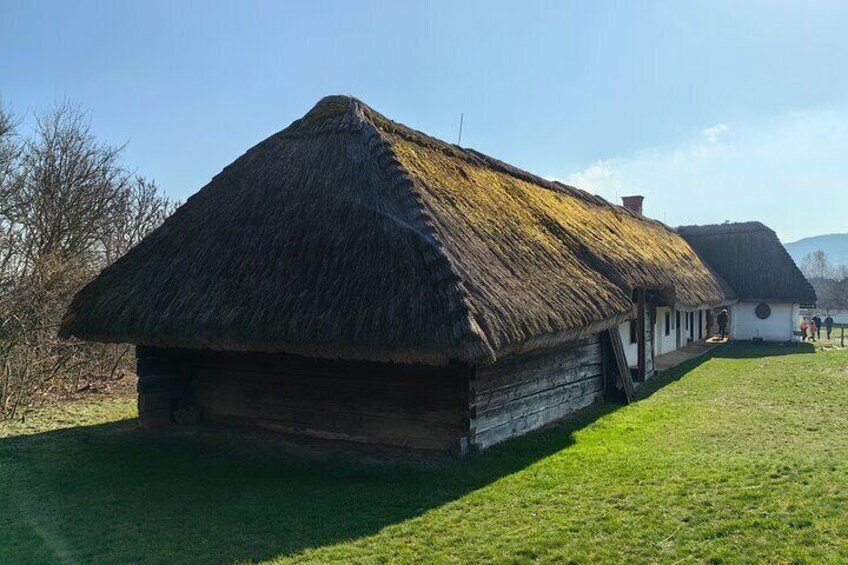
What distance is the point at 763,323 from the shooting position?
25.3m

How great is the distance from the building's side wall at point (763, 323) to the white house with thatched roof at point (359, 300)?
16.9m

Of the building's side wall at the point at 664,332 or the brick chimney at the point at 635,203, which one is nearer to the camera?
the building's side wall at the point at 664,332

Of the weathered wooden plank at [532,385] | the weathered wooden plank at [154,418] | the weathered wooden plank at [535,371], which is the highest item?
the weathered wooden plank at [535,371]

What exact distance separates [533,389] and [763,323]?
20349mm

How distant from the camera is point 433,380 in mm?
7730

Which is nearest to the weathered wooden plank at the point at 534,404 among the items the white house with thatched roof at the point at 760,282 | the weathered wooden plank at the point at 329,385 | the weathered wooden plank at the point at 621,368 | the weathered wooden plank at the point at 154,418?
the weathered wooden plank at the point at 621,368

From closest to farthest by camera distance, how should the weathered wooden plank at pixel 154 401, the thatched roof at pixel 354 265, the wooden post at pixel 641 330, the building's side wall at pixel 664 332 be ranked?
the thatched roof at pixel 354 265, the weathered wooden plank at pixel 154 401, the wooden post at pixel 641 330, the building's side wall at pixel 664 332

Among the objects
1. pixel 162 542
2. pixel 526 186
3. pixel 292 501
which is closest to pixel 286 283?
pixel 292 501

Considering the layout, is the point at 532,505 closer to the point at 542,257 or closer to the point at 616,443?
the point at 616,443

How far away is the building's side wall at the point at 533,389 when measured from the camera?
7.91 metres

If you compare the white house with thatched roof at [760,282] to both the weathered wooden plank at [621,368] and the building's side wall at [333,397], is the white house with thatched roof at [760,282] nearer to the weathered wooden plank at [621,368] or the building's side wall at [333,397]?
the weathered wooden plank at [621,368]

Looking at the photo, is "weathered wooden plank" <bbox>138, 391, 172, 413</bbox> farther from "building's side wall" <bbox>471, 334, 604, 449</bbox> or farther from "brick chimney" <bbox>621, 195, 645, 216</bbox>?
"brick chimney" <bbox>621, 195, 645, 216</bbox>

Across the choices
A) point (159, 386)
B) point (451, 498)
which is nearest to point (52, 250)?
point (159, 386)

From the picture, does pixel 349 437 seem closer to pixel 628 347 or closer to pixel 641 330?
pixel 641 330
